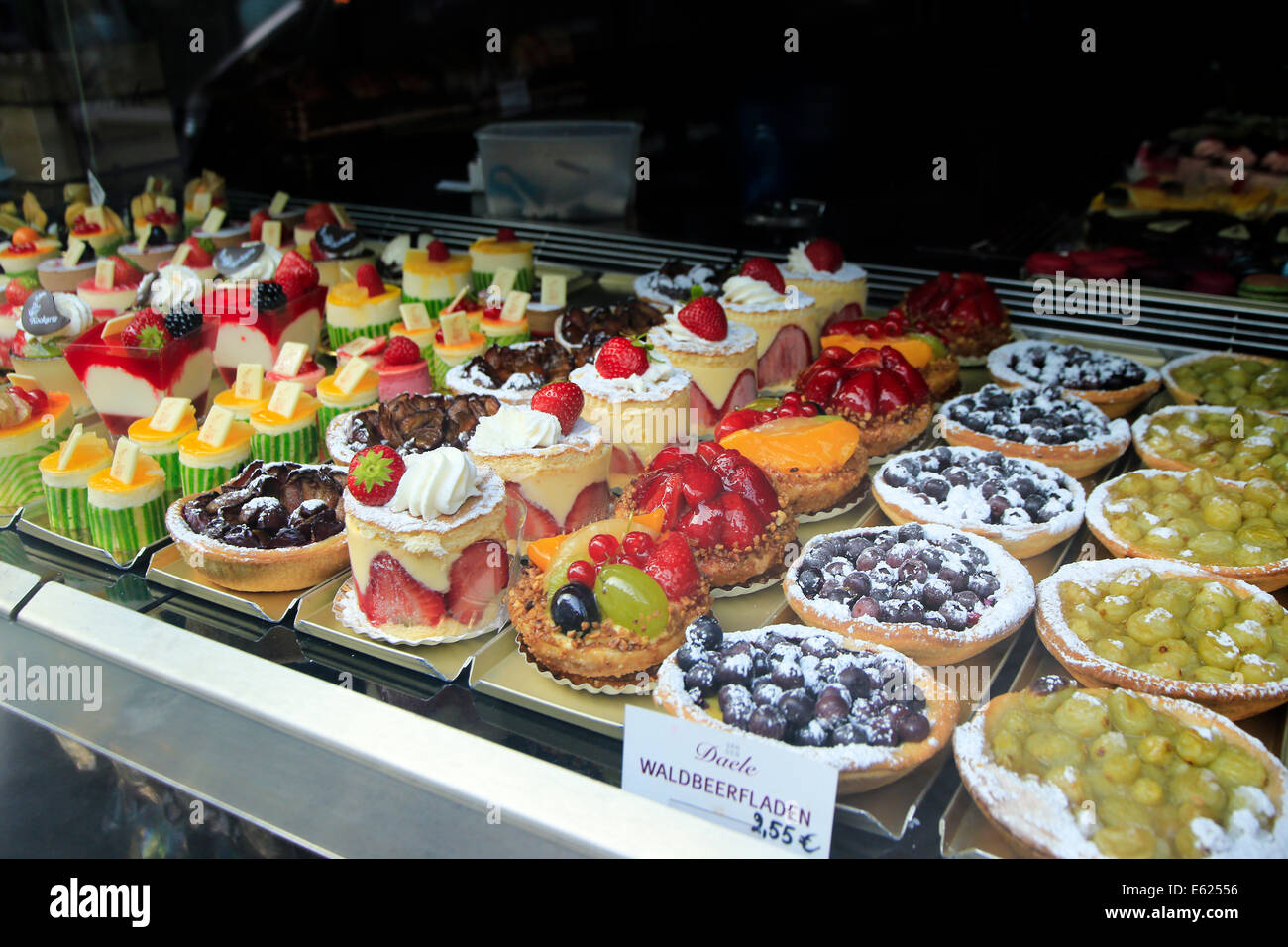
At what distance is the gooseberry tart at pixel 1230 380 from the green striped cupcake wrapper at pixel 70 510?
4036 mm

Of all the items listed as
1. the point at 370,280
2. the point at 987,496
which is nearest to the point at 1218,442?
the point at 987,496

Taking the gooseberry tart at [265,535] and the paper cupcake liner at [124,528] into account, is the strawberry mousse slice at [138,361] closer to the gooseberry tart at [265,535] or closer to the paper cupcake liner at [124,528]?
the paper cupcake liner at [124,528]

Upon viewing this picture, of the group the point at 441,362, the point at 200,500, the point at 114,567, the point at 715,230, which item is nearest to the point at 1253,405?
the point at 715,230

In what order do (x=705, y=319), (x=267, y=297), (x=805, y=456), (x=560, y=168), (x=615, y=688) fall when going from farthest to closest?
(x=560, y=168) < (x=267, y=297) < (x=705, y=319) < (x=805, y=456) < (x=615, y=688)

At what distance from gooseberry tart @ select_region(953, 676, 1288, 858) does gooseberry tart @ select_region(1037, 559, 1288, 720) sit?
16cm

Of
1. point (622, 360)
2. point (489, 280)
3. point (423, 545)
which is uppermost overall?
point (489, 280)

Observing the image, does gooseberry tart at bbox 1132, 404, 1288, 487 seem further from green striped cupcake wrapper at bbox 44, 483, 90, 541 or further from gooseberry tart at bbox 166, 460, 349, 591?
green striped cupcake wrapper at bbox 44, 483, 90, 541

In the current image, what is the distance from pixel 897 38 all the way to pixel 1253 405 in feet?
12.8

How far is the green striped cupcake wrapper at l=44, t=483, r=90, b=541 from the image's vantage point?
3.22m

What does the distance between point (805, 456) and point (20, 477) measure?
2709 mm

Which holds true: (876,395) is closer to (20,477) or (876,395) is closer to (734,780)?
(734,780)

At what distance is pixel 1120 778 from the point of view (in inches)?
77.5

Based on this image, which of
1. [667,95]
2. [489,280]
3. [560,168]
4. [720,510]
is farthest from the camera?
[667,95]
